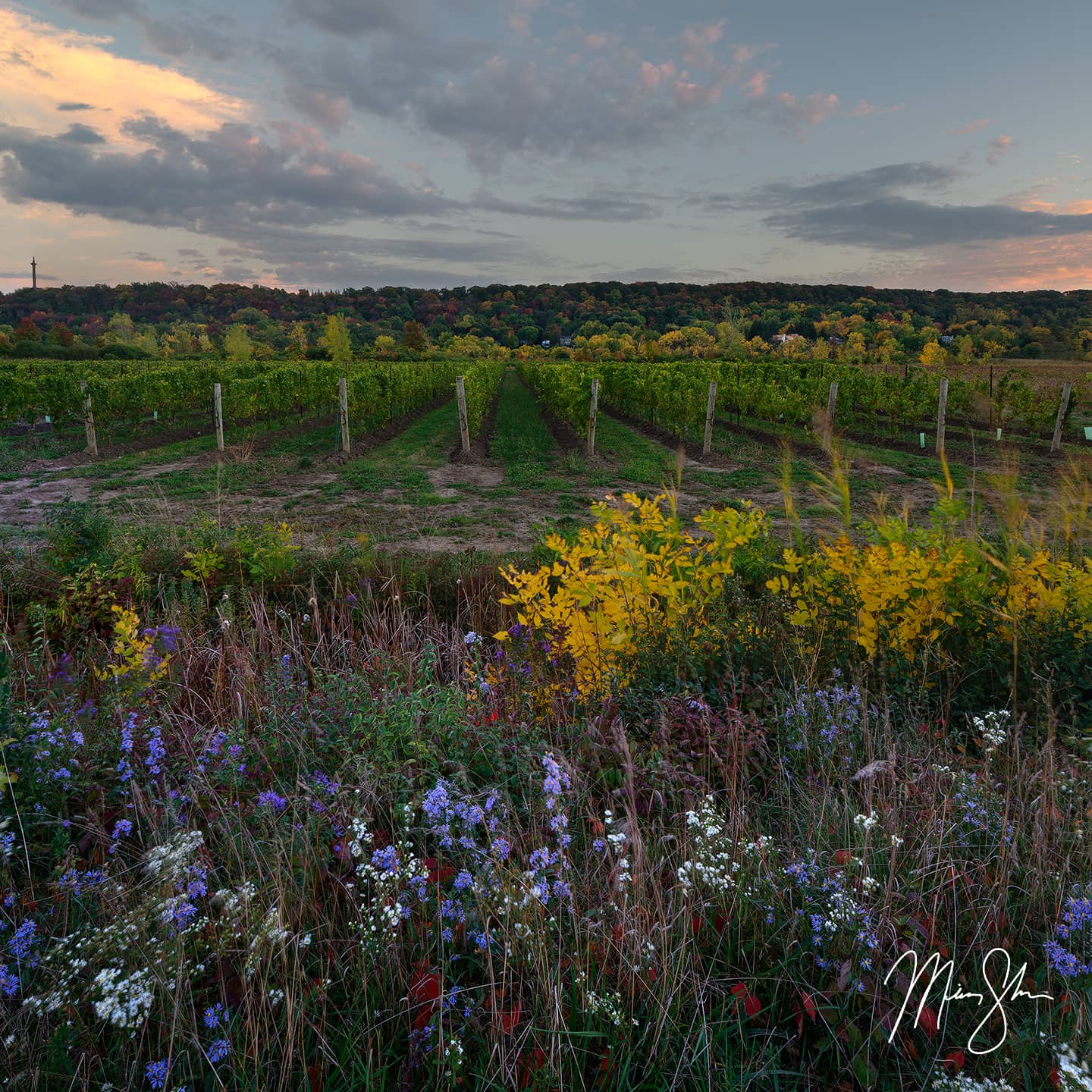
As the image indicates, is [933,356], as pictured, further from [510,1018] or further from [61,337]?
[61,337]

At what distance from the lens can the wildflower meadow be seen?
143cm

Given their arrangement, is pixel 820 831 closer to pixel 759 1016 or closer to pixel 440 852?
pixel 759 1016

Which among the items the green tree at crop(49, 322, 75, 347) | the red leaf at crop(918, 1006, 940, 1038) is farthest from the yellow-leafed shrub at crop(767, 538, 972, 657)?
the green tree at crop(49, 322, 75, 347)

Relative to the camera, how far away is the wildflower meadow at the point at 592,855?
1.43 m

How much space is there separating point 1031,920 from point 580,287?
133 meters

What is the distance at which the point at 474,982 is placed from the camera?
5.40 feet

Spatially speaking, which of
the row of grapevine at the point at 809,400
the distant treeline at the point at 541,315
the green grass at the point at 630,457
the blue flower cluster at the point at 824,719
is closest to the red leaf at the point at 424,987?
the blue flower cluster at the point at 824,719

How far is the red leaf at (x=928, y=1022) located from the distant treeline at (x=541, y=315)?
62856 millimetres

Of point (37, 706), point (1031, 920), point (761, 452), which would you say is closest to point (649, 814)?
point (1031, 920)

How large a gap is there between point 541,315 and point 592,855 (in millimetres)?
121564

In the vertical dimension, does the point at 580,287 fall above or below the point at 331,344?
above

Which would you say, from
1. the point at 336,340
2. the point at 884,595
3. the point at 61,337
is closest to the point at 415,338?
the point at 336,340

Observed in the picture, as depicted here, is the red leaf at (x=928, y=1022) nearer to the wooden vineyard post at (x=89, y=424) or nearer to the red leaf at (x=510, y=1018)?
the red leaf at (x=510, y=1018)
